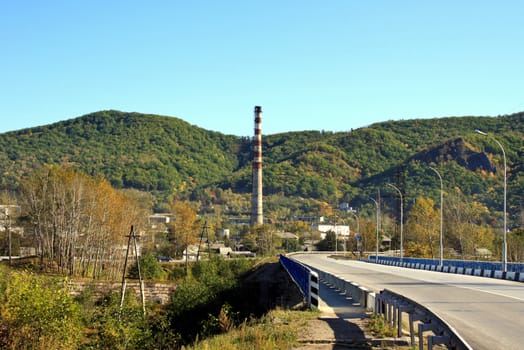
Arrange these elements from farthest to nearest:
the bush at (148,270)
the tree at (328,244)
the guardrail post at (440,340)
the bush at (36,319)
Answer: the tree at (328,244)
the bush at (148,270)
the bush at (36,319)
the guardrail post at (440,340)

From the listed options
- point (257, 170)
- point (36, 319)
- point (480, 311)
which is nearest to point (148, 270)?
point (36, 319)

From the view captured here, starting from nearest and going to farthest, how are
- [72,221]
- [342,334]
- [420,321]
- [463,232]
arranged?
[420,321], [342,334], [72,221], [463,232]

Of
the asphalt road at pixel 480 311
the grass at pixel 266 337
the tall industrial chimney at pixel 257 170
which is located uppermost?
the tall industrial chimney at pixel 257 170

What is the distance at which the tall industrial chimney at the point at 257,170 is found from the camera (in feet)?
454

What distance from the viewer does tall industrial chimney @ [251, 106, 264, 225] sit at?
138 meters

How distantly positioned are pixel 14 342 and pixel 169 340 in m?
6.41

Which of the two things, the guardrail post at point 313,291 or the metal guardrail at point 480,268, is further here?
the metal guardrail at point 480,268

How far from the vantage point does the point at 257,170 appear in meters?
138

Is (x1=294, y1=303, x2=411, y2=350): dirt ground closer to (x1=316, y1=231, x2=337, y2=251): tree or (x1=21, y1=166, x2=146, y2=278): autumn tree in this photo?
(x1=21, y1=166, x2=146, y2=278): autumn tree

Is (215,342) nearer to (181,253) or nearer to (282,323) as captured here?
(282,323)

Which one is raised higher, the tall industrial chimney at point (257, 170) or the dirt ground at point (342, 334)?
the tall industrial chimney at point (257, 170)

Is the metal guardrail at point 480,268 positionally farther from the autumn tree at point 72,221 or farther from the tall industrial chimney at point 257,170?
the tall industrial chimney at point 257,170

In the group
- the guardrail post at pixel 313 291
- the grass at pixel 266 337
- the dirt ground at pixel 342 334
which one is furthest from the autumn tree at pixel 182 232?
the grass at pixel 266 337

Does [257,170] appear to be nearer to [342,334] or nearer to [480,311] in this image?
[480,311]
